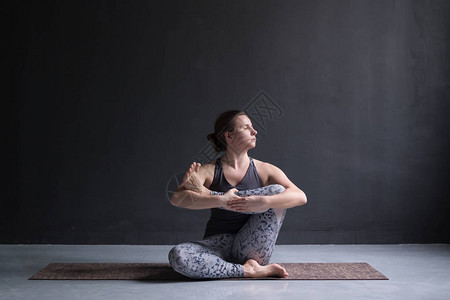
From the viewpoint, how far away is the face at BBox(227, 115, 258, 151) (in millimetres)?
3064

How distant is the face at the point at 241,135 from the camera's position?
3.06m

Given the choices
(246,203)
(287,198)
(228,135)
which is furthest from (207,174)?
(287,198)

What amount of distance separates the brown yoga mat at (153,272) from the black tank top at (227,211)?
0.35 meters

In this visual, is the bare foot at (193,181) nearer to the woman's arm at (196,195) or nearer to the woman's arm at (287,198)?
the woman's arm at (196,195)

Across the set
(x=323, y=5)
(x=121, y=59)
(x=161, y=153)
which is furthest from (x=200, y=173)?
(x=323, y=5)

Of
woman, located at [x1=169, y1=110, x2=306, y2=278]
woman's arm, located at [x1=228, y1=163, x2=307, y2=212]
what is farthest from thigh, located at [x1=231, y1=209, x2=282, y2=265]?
woman's arm, located at [x1=228, y1=163, x2=307, y2=212]

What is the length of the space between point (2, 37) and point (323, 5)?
245 cm

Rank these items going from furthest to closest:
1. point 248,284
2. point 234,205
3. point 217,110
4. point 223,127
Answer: point 217,110 → point 223,127 → point 234,205 → point 248,284

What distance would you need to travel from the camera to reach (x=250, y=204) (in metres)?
2.86

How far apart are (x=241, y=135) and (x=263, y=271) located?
73cm

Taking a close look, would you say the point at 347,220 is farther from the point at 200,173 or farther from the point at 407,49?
the point at 200,173

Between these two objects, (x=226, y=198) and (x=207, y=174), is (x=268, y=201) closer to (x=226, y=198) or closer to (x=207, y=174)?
(x=226, y=198)

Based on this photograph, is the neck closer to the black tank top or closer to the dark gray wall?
the black tank top

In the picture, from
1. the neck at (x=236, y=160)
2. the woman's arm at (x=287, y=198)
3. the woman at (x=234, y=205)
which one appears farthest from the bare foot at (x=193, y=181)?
the woman's arm at (x=287, y=198)
